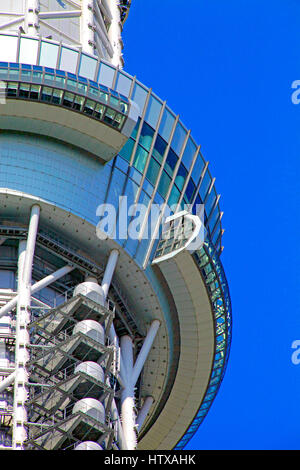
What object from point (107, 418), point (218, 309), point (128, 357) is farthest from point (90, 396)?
point (218, 309)

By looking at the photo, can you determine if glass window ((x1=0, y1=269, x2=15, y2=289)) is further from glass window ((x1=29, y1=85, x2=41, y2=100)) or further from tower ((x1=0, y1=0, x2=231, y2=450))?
glass window ((x1=29, y1=85, x2=41, y2=100))

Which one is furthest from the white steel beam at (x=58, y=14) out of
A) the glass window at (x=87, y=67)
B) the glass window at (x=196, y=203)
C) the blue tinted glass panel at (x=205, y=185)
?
the glass window at (x=196, y=203)

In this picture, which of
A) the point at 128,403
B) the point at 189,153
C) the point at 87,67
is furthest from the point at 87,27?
the point at 128,403

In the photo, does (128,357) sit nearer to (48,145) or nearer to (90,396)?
(90,396)

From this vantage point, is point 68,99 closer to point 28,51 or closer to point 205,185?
point 28,51

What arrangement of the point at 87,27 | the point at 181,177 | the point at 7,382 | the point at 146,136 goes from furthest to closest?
the point at 87,27
the point at 181,177
the point at 146,136
the point at 7,382
